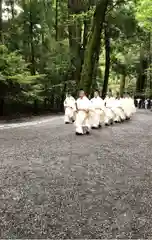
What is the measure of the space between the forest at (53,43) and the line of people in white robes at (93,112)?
5.76 ft

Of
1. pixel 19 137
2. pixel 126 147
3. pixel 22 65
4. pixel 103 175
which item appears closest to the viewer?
pixel 103 175

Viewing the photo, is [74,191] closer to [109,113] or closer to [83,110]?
[83,110]

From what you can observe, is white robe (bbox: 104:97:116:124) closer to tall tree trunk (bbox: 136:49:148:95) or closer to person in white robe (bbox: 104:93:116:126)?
person in white robe (bbox: 104:93:116:126)

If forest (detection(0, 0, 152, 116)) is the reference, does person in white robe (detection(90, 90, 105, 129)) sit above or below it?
below

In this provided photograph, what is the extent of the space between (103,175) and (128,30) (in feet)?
84.8

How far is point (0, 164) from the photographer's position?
9.02m

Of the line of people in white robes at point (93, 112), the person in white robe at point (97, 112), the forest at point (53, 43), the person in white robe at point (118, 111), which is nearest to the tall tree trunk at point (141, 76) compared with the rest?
the forest at point (53, 43)

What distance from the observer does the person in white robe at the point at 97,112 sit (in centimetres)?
1791

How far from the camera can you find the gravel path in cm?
565

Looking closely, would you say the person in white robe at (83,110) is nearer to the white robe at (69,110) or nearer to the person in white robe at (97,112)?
the person in white robe at (97,112)

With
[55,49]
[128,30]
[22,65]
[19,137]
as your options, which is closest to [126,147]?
[19,137]

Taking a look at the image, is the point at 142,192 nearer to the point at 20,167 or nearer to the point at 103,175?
the point at 103,175

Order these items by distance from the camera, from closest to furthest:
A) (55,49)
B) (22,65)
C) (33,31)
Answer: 1. (22,65)
2. (33,31)
3. (55,49)

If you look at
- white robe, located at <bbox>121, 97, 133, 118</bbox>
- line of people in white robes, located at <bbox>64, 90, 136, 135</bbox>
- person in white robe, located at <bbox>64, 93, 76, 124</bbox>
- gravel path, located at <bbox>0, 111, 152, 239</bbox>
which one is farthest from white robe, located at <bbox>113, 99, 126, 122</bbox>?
gravel path, located at <bbox>0, 111, 152, 239</bbox>
